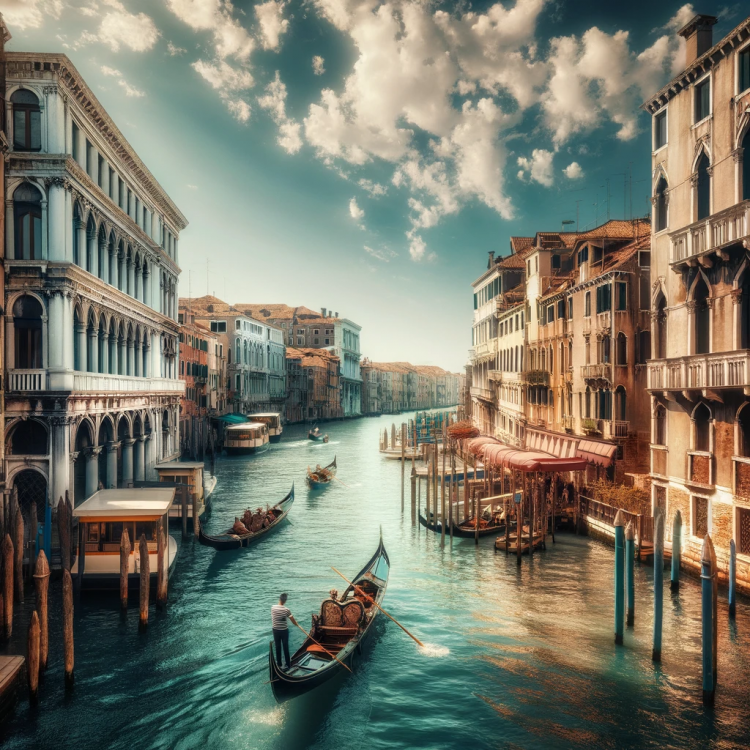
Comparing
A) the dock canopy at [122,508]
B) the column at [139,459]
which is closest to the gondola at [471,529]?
the dock canopy at [122,508]

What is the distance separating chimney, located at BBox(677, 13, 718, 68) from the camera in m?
16.5

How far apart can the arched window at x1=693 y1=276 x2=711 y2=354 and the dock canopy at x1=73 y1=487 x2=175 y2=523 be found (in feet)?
43.8

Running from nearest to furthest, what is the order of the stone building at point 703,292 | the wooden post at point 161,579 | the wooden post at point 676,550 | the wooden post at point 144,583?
the wooden post at point 144,583, the stone building at point 703,292, the wooden post at point 161,579, the wooden post at point 676,550

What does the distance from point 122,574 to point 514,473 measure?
15843mm

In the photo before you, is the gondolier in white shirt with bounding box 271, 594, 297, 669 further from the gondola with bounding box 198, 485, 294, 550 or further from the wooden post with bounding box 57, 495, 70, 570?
the gondola with bounding box 198, 485, 294, 550

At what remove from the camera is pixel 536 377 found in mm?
31047

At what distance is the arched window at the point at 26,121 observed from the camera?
18.3 meters

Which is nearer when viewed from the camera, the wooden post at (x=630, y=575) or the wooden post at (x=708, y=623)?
the wooden post at (x=708, y=623)

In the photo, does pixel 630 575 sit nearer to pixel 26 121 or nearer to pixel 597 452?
pixel 597 452

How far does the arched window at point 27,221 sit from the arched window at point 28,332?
1277mm

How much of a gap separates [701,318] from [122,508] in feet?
47.9

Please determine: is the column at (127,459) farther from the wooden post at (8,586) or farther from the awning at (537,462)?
the awning at (537,462)

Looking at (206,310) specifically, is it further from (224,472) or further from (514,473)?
(514,473)

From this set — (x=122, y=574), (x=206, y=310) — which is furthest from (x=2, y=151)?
(x=206, y=310)
